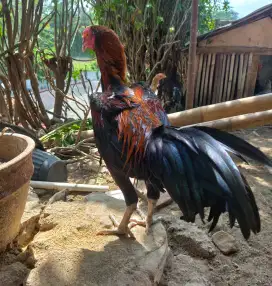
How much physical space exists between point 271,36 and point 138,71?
9.92 feet

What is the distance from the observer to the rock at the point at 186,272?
202 cm

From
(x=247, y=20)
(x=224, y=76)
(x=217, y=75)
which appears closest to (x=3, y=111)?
(x=217, y=75)

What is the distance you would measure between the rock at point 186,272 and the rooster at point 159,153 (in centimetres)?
34

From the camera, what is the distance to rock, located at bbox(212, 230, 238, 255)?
2393 mm

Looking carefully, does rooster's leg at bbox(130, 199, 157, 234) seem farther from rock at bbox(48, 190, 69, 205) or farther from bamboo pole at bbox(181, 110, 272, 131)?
rock at bbox(48, 190, 69, 205)

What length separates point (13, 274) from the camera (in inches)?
67.5

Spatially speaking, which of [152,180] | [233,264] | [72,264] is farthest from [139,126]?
[233,264]

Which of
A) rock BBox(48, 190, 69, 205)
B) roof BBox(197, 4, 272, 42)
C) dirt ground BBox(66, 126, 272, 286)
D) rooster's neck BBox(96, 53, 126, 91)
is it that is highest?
roof BBox(197, 4, 272, 42)

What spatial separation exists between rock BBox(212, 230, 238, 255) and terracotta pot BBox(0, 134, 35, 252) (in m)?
1.55

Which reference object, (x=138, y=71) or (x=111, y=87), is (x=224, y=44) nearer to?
(x=138, y=71)

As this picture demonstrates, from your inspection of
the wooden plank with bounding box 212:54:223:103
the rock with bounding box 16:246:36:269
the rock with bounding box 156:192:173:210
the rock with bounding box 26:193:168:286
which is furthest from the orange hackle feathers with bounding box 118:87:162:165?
the wooden plank with bounding box 212:54:223:103

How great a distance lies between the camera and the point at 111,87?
214cm

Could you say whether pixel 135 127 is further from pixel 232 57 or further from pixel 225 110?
pixel 232 57

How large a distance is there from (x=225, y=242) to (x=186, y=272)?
0.50 m
